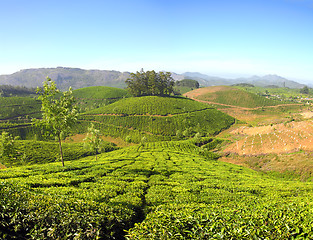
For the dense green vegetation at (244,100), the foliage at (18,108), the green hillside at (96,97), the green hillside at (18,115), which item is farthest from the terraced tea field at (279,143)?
the foliage at (18,108)

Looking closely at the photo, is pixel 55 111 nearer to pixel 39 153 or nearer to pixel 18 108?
pixel 39 153

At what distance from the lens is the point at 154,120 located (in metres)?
116

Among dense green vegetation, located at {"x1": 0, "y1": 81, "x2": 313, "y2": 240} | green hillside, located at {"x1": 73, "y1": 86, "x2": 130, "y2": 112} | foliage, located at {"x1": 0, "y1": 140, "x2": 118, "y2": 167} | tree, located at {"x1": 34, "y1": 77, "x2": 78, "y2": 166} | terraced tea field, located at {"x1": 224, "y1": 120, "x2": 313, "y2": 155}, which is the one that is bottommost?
foliage, located at {"x1": 0, "y1": 140, "x2": 118, "y2": 167}

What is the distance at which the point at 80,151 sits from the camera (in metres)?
76.0

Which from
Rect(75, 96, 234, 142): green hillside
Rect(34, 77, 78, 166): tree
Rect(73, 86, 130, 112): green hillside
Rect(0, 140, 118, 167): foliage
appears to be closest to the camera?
Rect(34, 77, 78, 166): tree

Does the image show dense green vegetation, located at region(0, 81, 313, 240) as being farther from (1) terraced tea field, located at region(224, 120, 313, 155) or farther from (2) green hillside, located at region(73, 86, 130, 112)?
(2) green hillside, located at region(73, 86, 130, 112)

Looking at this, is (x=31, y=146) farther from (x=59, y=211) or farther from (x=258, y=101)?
(x=258, y=101)

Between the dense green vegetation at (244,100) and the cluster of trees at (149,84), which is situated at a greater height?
the cluster of trees at (149,84)

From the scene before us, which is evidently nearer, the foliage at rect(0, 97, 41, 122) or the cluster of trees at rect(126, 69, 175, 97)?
the foliage at rect(0, 97, 41, 122)

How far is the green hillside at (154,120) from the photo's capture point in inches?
4210

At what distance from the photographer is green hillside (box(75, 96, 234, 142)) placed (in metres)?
107

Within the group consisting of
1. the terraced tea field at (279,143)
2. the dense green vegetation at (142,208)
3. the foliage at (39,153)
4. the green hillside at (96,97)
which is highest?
the green hillside at (96,97)

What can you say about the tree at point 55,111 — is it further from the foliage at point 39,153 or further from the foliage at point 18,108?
the foliage at point 18,108

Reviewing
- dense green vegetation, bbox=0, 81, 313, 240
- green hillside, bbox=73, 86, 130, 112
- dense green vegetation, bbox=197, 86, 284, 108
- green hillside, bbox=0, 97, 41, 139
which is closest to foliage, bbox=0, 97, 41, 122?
green hillside, bbox=0, 97, 41, 139
